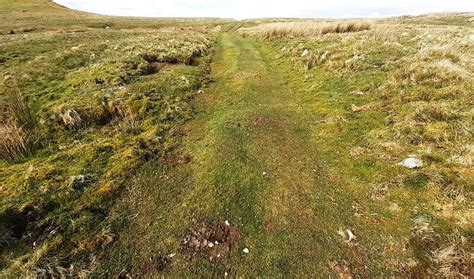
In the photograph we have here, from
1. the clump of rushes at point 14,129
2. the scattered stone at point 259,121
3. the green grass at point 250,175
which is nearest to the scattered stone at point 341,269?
the green grass at point 250,175

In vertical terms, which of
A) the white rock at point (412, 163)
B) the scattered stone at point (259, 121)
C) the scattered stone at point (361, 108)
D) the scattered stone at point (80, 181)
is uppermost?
the scattered stone at point (361, 108)

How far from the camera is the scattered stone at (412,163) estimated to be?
Answer: 870 cm

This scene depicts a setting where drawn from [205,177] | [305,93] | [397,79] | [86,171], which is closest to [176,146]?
→ [205,177]

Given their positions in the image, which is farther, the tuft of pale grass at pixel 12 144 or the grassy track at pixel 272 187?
the tuft of pale grass at pixel 12 144

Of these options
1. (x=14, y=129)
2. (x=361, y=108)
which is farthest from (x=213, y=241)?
(x=361, y=108)

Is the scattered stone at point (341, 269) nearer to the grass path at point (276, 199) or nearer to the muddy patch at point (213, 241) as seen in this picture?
the grass path at point (276, 199)

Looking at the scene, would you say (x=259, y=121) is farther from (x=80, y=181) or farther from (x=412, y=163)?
(x=80, y=181)

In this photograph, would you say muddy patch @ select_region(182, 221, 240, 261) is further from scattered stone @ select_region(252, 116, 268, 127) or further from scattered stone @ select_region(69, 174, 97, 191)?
scattered stone @ select_region(252, 116, 268, 127)

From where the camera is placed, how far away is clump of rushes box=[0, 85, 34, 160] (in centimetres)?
981

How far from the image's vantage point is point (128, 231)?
285 inches

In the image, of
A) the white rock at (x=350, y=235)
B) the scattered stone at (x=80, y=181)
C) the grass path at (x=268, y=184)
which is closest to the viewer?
the grass path at (x=268, y=184)

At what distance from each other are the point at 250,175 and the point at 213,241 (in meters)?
2.90

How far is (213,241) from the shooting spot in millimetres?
6934

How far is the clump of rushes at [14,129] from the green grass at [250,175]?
0.30 metres
